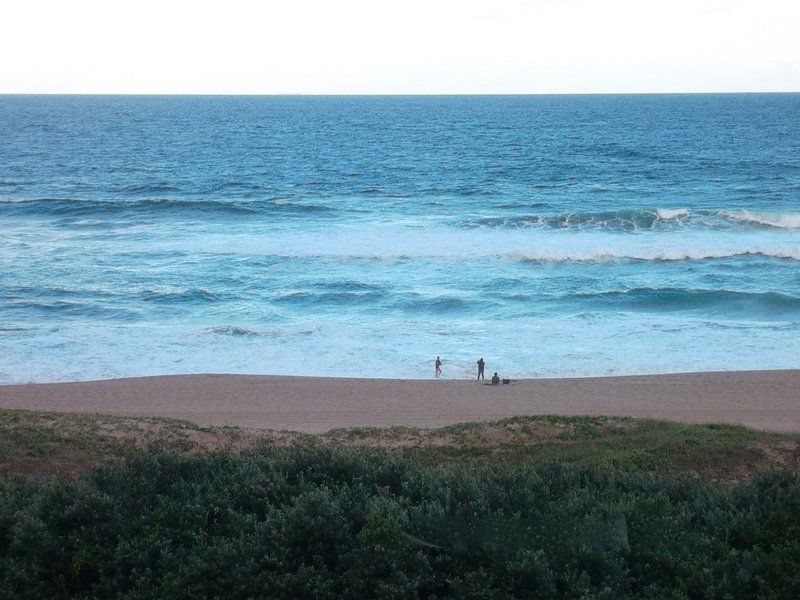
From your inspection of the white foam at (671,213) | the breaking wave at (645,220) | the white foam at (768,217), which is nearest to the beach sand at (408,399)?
the breaking wave at (645,220)

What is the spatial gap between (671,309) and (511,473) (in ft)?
65.0

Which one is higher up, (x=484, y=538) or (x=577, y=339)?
(x=484, y=538)

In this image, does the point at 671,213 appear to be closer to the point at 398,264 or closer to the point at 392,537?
the point at 398,264

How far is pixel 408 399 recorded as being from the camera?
695 inches

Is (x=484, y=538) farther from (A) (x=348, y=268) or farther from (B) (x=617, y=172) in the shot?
(B) (x=617, y=172)

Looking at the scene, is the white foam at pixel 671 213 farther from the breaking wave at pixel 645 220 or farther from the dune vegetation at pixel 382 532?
the dune vegetation at pixel 382 532

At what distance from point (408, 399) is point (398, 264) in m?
14.6

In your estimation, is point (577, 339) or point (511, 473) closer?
point (511, 473)

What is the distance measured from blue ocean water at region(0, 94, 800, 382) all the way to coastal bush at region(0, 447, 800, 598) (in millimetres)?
13312

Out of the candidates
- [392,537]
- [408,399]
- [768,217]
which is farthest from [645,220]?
[392,537]

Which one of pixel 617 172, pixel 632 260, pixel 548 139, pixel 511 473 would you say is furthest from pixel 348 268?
pixel 548 139

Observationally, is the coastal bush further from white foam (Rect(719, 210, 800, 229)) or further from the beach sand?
white foam (Rect(719, 210, 800, 229))

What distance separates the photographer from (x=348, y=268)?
3125 cm

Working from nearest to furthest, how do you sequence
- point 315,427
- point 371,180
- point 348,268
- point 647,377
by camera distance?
point 315,427 < point 647,377 < point 348,268 < point 371,180
